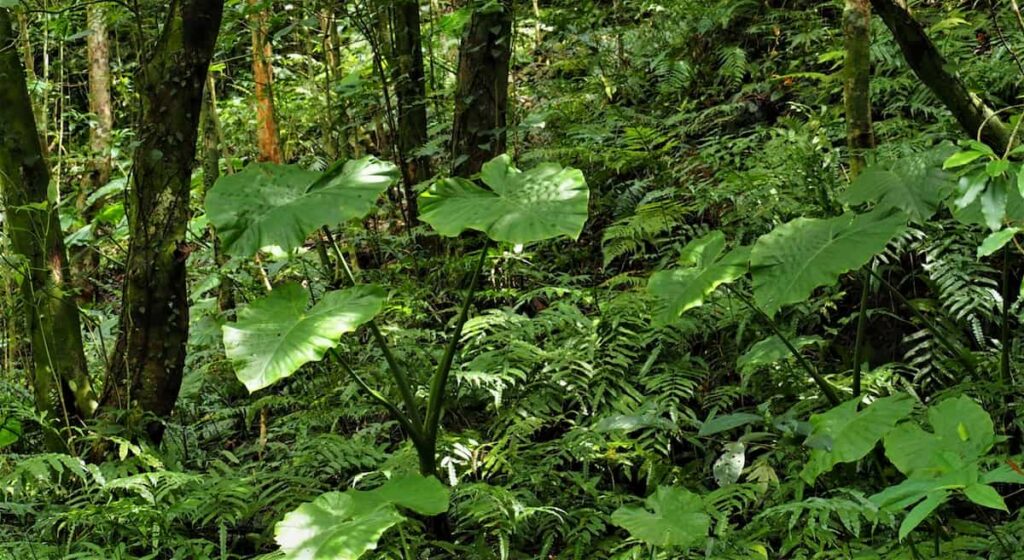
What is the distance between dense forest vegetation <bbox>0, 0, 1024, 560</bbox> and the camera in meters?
2.34

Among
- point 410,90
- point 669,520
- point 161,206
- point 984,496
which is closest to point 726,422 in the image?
point 669,520

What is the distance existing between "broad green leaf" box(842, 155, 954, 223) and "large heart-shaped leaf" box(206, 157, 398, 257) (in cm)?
157

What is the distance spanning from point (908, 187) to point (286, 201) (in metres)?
2.03

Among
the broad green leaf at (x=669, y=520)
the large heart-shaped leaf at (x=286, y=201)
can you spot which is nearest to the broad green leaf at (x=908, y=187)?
the broad green leaf at (x=669, y=520)

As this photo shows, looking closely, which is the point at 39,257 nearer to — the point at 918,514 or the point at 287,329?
the point at 287,329

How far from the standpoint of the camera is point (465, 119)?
5000 mm

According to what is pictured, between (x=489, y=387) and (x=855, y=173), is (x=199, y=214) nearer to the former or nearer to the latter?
(x=489, y=387)

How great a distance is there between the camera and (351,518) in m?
2.18

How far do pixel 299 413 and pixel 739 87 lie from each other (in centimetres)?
370

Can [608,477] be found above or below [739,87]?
below

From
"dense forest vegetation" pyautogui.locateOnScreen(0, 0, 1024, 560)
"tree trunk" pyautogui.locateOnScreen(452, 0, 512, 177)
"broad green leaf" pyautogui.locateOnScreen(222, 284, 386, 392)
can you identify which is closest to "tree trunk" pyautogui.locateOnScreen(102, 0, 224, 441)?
"dense forest vegetation" pyautogui.locateOnScreen(0, 0, 1024, 560)

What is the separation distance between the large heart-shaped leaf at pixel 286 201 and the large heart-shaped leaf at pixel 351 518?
77 centimetres

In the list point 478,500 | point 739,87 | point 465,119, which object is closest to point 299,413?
point 478,500

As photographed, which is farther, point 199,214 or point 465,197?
point 199,214
